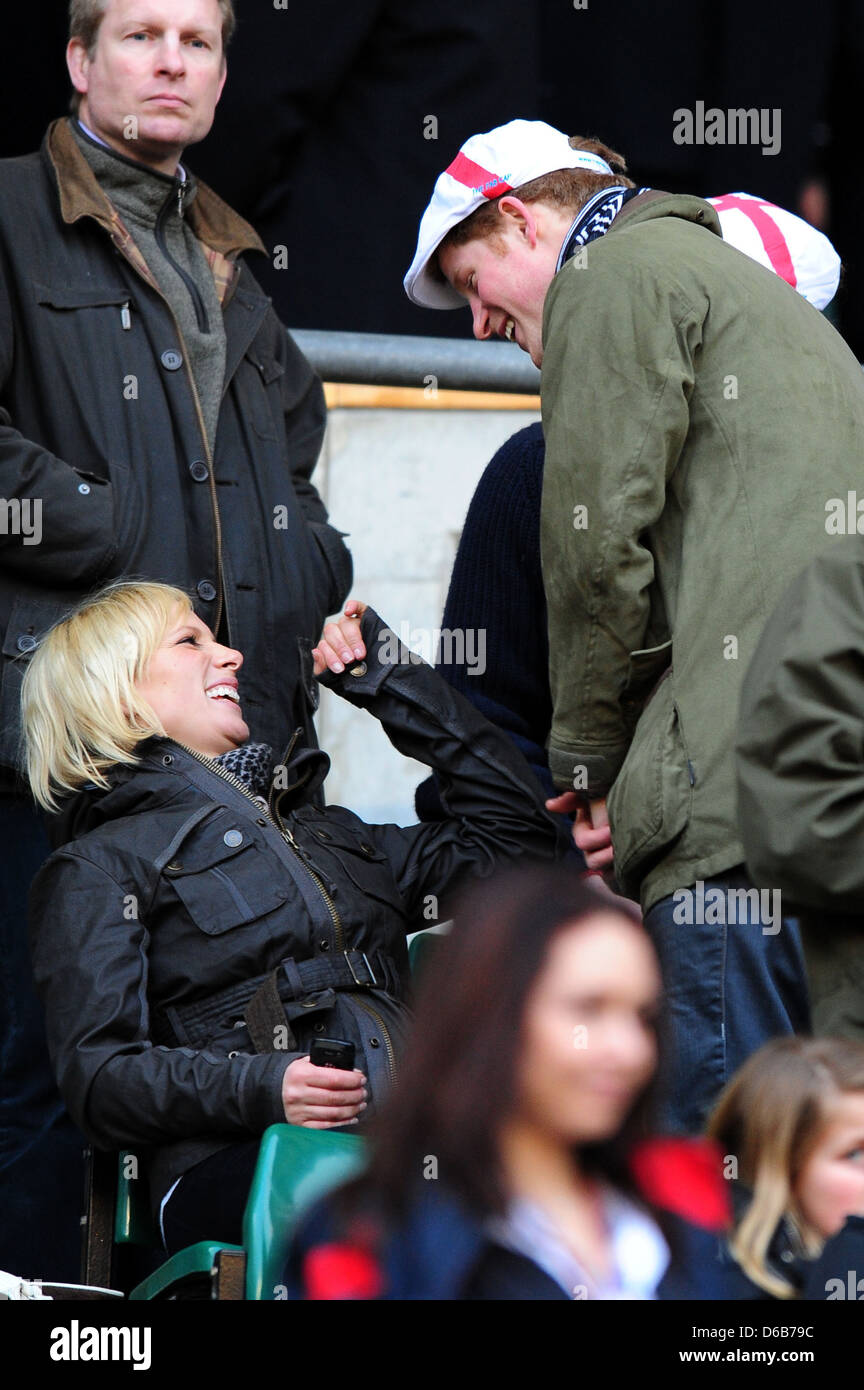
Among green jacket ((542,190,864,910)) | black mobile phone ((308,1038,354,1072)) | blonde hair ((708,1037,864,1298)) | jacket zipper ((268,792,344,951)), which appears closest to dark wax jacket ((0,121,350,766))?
jacket zipper ((268,792,344,951))

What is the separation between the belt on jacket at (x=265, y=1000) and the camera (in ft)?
10.8

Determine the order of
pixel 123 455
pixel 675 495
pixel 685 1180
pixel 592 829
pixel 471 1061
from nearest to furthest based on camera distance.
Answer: pixel 471 1061 → pixel 685 1180 → pixel 675 495 → pixel 592 829 → pixel 123 455

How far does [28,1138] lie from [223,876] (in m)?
0.71

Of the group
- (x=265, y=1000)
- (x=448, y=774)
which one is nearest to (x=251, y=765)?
(x=448, y=774)

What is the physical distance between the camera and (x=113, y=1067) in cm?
321

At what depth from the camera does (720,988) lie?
9.41 feet

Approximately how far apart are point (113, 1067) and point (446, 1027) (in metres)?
1.34

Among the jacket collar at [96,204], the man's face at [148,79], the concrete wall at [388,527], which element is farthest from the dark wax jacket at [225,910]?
the concrete wall at [388,527]

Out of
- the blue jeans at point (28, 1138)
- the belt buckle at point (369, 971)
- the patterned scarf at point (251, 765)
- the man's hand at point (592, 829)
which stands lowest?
the blue jeans at point (28, 1138)

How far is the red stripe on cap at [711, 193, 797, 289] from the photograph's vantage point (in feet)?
13.0

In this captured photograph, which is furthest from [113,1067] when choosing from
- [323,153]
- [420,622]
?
[323,153]

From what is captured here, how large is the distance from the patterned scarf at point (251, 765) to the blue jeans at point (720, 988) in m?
0.93

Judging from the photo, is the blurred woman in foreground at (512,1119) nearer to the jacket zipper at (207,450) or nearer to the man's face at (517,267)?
the man's face at (517,267)

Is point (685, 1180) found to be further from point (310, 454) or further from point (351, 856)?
point (310, 454)
